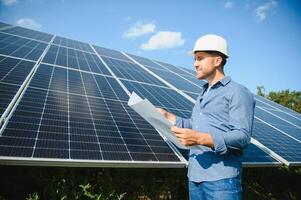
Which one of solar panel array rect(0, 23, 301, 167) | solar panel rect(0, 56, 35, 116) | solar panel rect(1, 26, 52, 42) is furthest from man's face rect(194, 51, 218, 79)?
solar panel rect(1, 26, 52, 42)

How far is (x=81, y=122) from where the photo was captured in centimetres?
497

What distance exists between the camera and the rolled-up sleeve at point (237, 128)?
296 centimetres

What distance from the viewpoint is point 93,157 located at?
405 centimetres

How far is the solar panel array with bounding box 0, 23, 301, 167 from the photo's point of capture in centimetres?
397

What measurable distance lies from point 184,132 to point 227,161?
2.30ft

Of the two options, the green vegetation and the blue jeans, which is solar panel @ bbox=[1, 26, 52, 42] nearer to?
the blue jeans

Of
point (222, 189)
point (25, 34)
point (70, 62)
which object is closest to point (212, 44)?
point (222, 189)

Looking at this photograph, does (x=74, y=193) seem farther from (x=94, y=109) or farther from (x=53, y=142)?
(x=94, y=109)

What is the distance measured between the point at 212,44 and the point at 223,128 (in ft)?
3.54

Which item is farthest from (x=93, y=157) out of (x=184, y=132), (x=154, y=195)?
(x=154, y=195)

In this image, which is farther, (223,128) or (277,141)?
(277,141)

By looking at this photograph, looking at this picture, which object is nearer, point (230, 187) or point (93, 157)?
point (230, 187)

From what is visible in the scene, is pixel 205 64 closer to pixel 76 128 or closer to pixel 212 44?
pixel 212 44

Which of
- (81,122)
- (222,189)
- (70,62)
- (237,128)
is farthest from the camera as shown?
(70,62)
